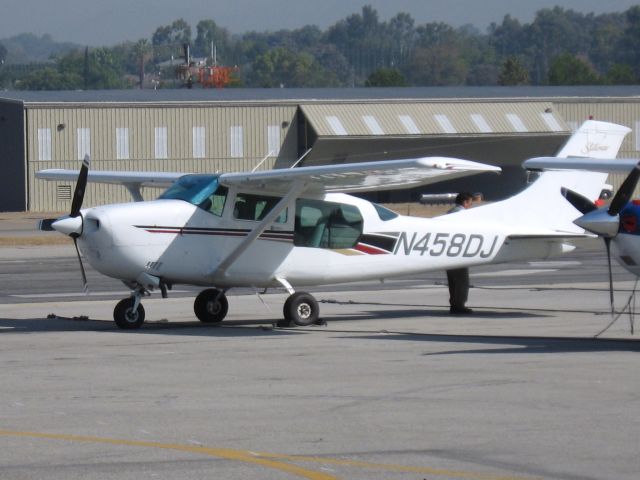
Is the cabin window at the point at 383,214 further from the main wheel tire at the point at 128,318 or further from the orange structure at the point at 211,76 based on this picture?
the orange structure at the point at 211,76

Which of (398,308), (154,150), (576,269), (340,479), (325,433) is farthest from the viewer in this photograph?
(154,150)

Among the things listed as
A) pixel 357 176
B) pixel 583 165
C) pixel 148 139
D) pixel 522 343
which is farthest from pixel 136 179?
pixel 148 139

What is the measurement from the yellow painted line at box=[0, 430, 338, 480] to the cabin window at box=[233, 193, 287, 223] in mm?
7669

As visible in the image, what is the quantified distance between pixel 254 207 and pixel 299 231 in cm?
69

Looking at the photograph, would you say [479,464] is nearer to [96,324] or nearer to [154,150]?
[96,324]

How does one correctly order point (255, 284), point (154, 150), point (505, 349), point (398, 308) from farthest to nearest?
point (154, 150) < point (398, 308) < point (255, 284) < point (505, 349)

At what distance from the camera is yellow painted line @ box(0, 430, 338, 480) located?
749cm

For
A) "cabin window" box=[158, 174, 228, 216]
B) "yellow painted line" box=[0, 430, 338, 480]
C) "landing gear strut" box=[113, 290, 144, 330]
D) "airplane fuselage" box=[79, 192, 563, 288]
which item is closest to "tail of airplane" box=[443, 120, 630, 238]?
"airplane fuselage" box=[79, 192, 563, 288]

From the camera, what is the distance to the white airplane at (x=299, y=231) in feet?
50.7

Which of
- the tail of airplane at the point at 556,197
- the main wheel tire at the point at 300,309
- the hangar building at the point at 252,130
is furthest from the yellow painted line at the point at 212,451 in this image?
the hangar building at the point at 252,130

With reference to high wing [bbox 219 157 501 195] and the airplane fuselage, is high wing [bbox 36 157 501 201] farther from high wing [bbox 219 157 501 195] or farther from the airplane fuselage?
the airplane fuselage

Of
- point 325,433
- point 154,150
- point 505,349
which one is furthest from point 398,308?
point 154,150

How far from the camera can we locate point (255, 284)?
16.3m

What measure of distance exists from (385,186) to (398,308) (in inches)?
114
